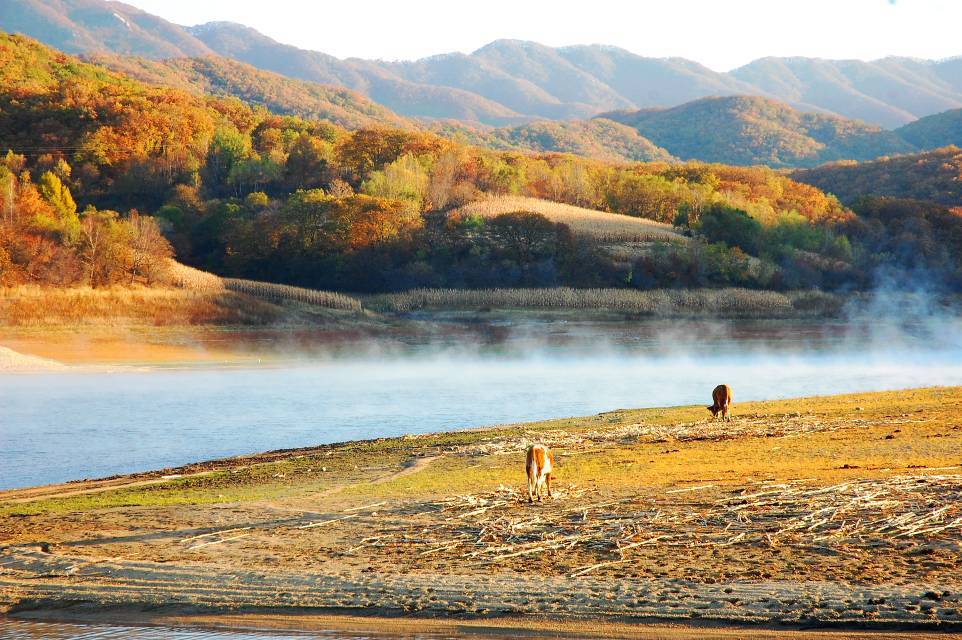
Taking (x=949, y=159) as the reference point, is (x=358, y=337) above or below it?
below

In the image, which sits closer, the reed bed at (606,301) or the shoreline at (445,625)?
the shoreline at (445,625)

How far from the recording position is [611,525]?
9.59 m

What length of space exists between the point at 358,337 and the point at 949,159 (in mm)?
74947

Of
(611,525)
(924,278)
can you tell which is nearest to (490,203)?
(924,278)

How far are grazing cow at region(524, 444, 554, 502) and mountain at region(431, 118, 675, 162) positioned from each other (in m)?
159

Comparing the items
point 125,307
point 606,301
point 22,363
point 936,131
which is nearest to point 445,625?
point 22,363

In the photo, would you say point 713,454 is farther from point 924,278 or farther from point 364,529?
point 924,278

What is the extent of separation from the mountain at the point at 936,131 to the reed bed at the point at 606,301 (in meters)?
111

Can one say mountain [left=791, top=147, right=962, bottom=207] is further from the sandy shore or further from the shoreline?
the shoreline

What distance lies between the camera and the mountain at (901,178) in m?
94.2

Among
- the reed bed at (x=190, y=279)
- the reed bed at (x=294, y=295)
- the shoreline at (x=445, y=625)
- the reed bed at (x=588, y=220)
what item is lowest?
the shoreline at (x=445, y=625)

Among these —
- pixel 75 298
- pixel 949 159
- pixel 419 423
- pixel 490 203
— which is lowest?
pixel 419 423

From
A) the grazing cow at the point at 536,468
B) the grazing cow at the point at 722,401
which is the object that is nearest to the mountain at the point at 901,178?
the grazing cow at the point at 722,401

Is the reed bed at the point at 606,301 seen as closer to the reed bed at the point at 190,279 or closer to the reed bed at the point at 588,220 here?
the reed bed at the point at 190,279
